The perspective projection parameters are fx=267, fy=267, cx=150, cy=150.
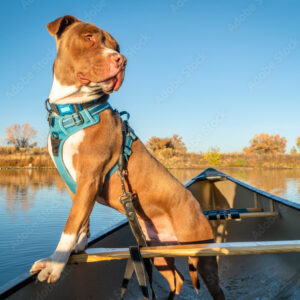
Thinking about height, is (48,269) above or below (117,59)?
below

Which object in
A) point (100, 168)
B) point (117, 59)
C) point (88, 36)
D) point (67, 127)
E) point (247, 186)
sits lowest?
point (247, 186)

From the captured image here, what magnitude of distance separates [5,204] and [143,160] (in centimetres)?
651

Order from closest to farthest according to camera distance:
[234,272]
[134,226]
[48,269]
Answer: [48,269], [134,226], [234,272]

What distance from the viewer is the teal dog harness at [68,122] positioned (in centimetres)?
165

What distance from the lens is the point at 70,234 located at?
144cm

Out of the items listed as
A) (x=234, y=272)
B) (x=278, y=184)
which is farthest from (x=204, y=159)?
(x=234, y=272)

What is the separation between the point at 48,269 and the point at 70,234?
197 millimetres

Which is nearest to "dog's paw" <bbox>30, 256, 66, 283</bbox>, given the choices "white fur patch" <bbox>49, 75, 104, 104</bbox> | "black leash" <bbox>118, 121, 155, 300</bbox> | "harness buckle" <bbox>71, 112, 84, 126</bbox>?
"black leash" <bbox>118, 121, 155, 300</bbox>

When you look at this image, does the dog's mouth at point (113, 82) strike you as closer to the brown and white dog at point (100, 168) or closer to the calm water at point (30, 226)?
the brown and white dog at point (100, 168)

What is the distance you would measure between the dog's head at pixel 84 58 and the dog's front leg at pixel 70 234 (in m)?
0.61

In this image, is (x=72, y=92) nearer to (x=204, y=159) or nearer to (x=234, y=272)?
(x=234, y=272)

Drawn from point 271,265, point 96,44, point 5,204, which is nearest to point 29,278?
point 96,44

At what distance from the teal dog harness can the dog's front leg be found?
207mm

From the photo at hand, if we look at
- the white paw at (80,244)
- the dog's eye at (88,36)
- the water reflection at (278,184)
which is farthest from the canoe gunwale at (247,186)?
the water reflection at (278,184)
